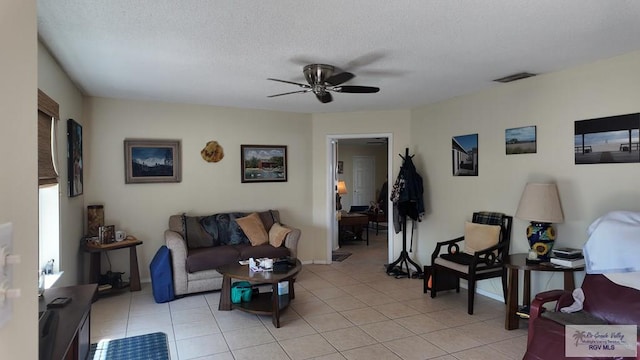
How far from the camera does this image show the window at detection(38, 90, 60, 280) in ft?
9.49

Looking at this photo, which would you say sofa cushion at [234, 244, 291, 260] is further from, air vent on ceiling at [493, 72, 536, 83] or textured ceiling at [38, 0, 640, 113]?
air vent on ceiling at [493, 72, 536, 83]

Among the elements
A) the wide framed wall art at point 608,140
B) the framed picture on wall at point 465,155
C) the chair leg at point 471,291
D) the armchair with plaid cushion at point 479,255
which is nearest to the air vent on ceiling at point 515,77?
the wide framed wall art at point 608,140

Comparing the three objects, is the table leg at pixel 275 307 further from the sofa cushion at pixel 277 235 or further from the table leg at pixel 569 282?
the table leg at pixel 569 282

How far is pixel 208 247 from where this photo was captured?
4.84m

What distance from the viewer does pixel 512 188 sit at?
413cm

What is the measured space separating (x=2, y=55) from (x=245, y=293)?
365 centimetres

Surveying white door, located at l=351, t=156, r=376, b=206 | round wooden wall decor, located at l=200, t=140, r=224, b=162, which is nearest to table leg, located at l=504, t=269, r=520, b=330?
round wooden wall decor, located at l=200, t=140, r=224, b=162

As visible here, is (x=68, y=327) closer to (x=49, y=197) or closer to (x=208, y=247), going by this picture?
(x=49, y=197)

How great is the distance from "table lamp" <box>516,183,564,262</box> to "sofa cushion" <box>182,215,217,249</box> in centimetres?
360

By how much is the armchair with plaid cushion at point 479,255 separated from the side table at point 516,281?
0.26 meters

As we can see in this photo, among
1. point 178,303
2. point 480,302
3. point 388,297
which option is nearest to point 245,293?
point 178,303

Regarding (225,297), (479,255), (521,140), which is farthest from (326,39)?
(225,297)

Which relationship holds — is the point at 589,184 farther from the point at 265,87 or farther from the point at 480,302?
the point at 265,87

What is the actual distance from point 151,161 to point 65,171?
143 centimetres
